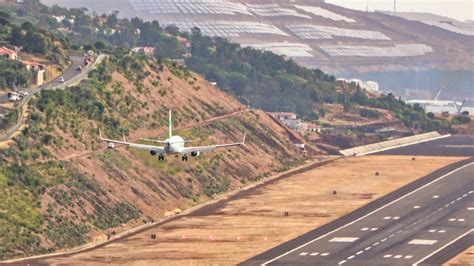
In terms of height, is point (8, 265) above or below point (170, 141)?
below
